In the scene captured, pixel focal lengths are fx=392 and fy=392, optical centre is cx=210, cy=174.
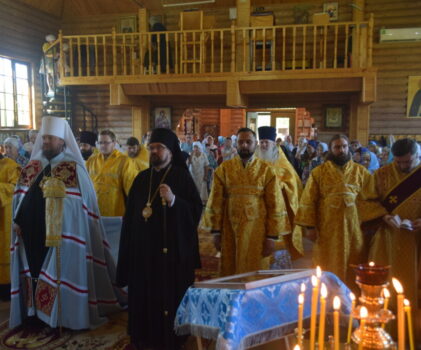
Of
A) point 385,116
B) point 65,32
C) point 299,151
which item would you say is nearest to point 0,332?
point 299,151

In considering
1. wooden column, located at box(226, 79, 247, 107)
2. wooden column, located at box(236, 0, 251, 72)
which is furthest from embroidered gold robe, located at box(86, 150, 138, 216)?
wooden column, located at box(236, 0, 251, 72)

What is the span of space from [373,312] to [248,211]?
2159mm

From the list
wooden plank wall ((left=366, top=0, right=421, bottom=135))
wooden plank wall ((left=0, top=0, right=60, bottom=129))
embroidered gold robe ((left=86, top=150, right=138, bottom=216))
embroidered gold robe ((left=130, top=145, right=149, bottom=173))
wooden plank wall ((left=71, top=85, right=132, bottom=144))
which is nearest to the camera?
embroidered gold robe ((left=86, top=150, right=138, bottom=216))

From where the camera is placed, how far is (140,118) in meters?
11.6

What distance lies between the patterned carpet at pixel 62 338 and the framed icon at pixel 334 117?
906 centimetres

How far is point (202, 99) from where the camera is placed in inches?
459

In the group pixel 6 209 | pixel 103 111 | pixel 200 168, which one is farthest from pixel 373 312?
pixel 103 111

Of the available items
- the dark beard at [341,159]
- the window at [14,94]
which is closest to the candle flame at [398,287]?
the dark beard at [341,159]

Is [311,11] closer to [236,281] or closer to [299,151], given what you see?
[299,151]

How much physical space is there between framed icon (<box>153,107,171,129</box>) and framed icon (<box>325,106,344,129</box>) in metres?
4.63

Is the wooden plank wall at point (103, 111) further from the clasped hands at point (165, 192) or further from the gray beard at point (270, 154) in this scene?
the clasped hands at point (165, 192)

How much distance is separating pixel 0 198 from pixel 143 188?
6.13 feet

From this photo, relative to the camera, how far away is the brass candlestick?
1086 millimetres

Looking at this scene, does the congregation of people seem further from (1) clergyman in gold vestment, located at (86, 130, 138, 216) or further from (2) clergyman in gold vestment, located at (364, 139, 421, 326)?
(1) clergyman in gold vestment, located at (86, 130, 138, 216)
